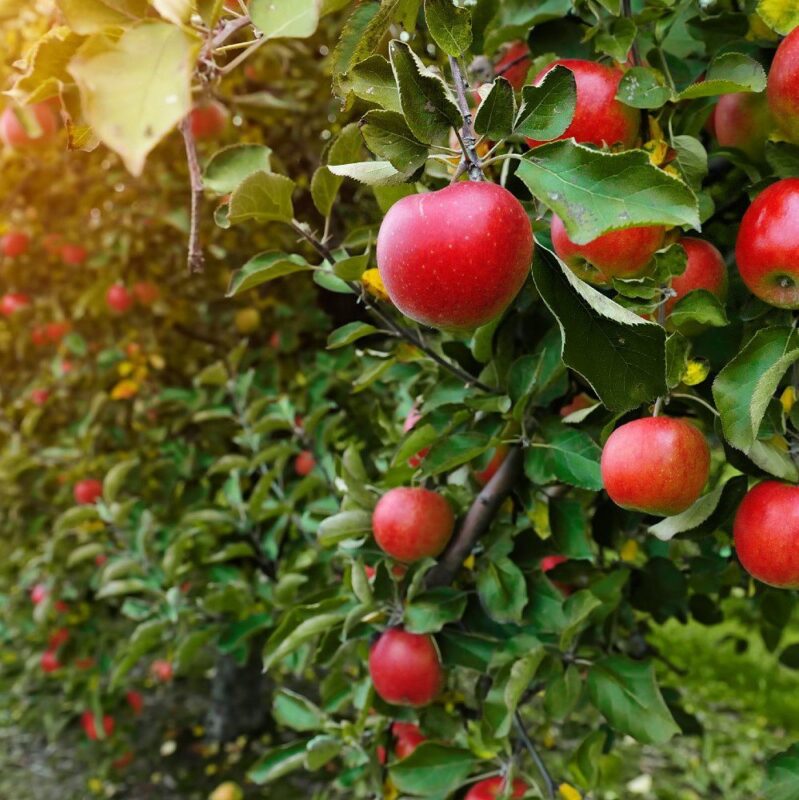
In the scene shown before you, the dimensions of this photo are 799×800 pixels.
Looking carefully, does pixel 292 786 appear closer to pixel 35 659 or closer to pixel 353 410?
pixel 35 659

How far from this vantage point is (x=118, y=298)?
2258 mm

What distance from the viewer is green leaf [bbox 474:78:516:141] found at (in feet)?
1.83

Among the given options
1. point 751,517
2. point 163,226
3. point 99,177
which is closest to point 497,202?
point 751,517

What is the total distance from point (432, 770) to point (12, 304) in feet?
6.80

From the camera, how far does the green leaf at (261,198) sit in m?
0.78

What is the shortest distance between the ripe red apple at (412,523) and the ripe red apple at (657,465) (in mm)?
359

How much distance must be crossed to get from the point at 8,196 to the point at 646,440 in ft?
7.82

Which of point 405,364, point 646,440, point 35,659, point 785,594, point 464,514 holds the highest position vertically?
point 646,440

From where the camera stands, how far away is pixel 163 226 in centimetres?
239

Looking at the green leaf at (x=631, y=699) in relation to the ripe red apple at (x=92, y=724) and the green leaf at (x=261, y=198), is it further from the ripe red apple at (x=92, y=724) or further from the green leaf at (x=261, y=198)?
the ripe red apple at (x=92, y=724)

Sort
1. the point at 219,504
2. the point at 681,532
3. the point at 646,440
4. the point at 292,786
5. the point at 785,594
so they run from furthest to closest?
1. the point at 292,786
2. the point at 219,504
3. the point at 785,594
4. the point at 681,532
5. the point at 646,440

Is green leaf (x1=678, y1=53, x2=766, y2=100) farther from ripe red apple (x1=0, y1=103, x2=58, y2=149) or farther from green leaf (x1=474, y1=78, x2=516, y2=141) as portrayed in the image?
ripe red apple (x1=0, y1=103, x2=58, y2=149)

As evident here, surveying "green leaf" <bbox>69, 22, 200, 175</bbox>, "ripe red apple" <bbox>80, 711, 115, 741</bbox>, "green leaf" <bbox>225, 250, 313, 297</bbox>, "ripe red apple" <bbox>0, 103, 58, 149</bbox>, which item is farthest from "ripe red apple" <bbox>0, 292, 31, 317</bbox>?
"green leaf" <bbox>69, 22, 200, 175</bbox>

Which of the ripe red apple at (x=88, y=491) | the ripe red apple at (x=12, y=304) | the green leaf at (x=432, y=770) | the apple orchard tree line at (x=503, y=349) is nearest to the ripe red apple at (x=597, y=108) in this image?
the apple orchard tree line at (x=503, y=349)
